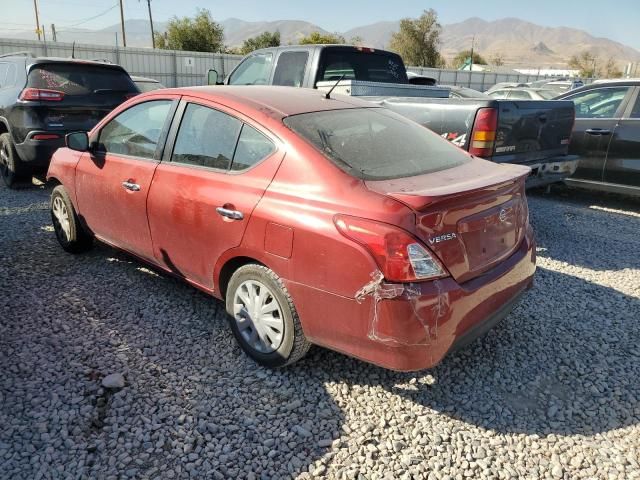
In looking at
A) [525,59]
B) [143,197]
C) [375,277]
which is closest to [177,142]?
[143,197]

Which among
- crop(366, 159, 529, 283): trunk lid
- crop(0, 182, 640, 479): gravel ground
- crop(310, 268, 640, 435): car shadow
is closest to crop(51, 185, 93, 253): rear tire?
crop(0, 182, 640, 479): gravel ground

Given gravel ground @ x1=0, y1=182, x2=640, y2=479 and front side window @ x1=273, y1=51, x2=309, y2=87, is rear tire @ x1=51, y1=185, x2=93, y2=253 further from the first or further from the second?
front side window @ x1=273, y1=51, x2=309, y2=87

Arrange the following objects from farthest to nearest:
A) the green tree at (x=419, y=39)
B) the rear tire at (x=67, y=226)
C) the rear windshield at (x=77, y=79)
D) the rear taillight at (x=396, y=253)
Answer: the green tree at (x=419, y=39)
the rear windshield at (x=77, y=79)
the rear tire at (x=67, y=226)
the rear taillight at (x=396, y=253)

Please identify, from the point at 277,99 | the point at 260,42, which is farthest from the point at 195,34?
the point at 277,99

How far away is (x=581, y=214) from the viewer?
21.9ft

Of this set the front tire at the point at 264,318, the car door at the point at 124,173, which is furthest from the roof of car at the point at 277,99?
the front tire at the point at 264,318

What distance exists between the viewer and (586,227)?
19.9 feet

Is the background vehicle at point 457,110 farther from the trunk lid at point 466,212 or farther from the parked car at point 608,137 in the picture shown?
the trunk lid at point 466,212

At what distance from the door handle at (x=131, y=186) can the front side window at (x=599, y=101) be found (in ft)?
20.3

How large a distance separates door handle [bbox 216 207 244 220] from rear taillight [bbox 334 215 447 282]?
818 mm

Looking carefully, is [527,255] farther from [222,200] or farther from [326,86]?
[326,86]

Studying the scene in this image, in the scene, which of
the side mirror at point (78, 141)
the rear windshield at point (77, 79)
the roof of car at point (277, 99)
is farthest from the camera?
the rear windshield at point (77, 79)

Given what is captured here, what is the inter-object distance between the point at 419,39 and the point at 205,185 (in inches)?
2098

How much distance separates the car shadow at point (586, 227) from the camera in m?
5.07
